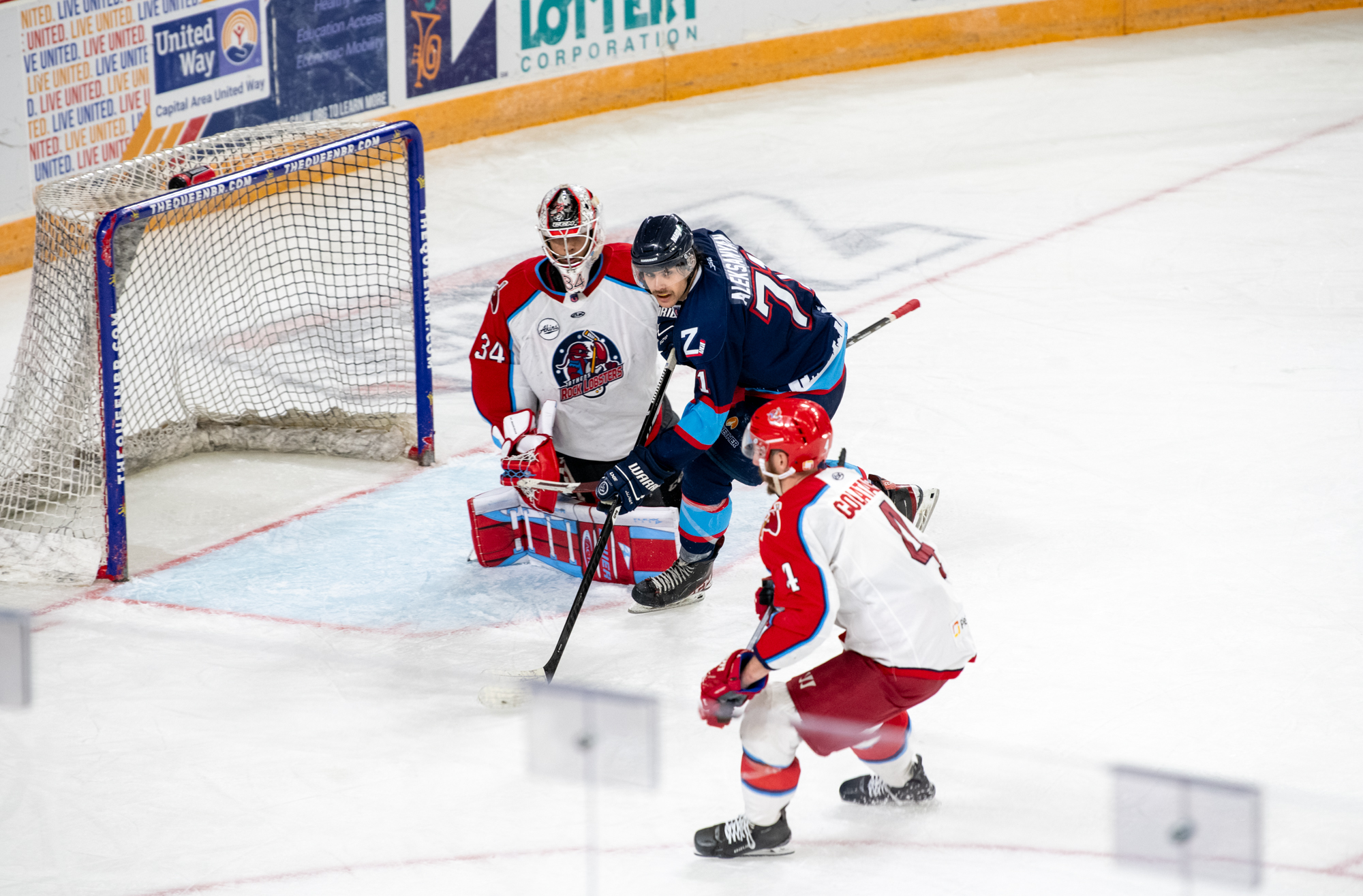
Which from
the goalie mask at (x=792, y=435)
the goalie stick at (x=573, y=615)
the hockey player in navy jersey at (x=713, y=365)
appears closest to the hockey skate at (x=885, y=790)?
the goalie mask at (x=792, y=435)

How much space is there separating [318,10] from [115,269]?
3314 mm

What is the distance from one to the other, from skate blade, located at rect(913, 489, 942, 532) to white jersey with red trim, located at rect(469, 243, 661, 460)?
→ 766 millimetres

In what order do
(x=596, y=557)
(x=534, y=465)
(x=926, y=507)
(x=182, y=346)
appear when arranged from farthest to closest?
1. (x=182, y=346)
2. (x=926, y=507)
3. (x=534, y=465)
4. (x=596, y=557)

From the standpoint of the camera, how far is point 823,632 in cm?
286

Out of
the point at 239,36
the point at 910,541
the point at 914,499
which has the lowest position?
the point at 914,499

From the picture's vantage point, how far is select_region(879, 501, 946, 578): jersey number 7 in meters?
2.90

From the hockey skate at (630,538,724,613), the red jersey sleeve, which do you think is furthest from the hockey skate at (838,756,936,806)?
the hockey skate at (630,538,724,613)

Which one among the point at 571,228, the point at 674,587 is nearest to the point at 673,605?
the point at 674,587

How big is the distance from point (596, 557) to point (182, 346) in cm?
195

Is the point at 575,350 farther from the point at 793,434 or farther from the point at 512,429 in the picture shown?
the point at 793,434

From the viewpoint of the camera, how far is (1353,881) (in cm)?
261

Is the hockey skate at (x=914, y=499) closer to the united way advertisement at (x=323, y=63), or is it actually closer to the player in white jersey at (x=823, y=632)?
the player in white jersey at (x=823, y=632)

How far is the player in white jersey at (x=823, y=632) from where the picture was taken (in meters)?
2.86

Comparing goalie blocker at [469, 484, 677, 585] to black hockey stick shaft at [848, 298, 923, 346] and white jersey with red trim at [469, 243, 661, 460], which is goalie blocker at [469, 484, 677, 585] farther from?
black hockey stick shaft at [848, 298, 923, 346]
